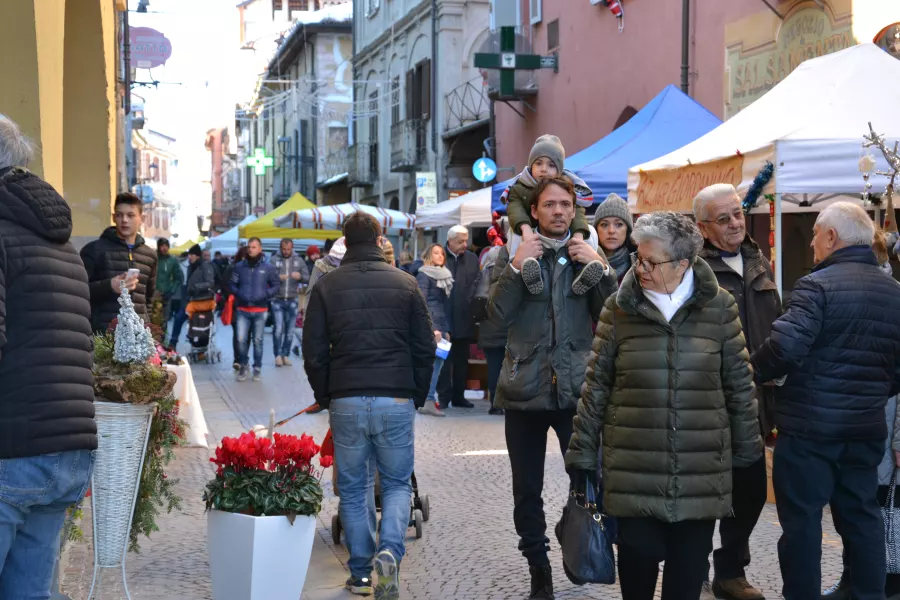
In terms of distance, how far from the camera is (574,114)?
21.9 meters

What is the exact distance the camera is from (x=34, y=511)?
166 inches

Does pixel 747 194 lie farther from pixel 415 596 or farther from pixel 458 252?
pixel 458 252

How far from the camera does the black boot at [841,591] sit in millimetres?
5984

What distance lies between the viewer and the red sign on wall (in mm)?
26312

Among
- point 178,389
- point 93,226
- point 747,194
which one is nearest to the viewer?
point 747,194

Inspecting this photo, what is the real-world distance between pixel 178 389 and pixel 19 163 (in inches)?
235

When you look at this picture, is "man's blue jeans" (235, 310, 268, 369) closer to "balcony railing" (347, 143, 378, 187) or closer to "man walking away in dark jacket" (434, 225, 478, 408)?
"man walking away in dark jacket" (434, 225, 478, 408)

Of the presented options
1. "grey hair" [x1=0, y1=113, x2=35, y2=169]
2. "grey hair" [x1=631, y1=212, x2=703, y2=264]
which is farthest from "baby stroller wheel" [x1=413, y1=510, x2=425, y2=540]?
"grey hair" [x1=0, y1=113, x2=35, y2=169]

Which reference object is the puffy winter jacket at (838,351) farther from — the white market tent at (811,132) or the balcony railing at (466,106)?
the balcony railing at (466,106)

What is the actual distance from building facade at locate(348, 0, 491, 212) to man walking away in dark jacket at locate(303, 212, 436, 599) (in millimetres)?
22530

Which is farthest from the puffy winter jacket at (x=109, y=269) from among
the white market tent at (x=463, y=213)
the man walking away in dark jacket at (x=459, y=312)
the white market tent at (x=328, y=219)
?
the white market tent at (x=328, y=219)

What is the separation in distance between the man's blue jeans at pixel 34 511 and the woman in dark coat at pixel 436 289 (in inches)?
352

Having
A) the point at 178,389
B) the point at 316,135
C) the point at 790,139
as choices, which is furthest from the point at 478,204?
the point at 316,135

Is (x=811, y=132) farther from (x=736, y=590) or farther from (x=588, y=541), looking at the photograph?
(x=588, y=541)
